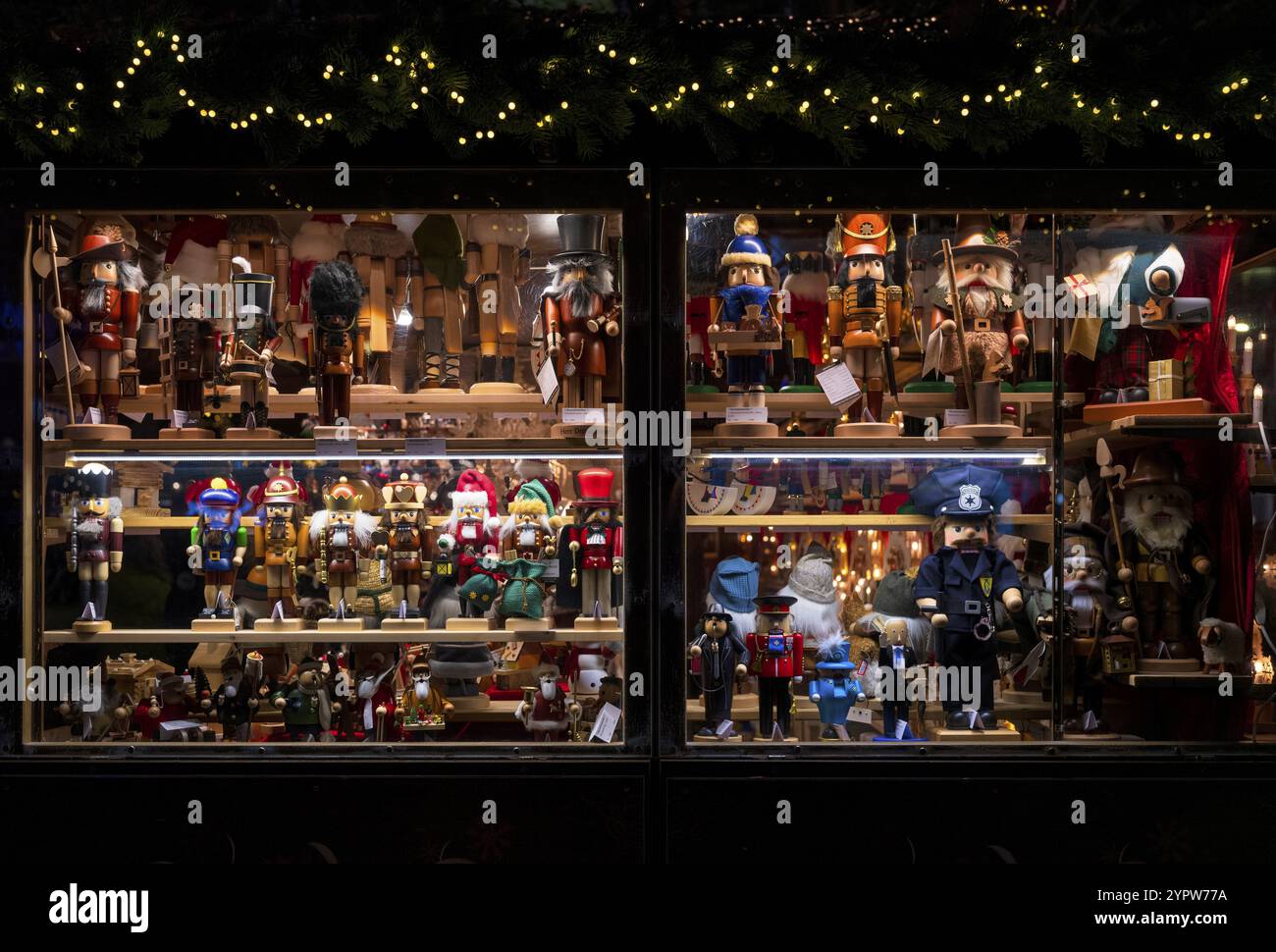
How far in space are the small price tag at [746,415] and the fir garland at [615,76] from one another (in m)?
0.94

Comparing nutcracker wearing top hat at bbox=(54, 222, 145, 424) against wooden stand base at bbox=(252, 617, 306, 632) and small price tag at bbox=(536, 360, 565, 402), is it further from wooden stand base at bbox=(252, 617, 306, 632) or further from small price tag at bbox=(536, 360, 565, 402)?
small price tag at bbox=(536, 360, 565, 402)

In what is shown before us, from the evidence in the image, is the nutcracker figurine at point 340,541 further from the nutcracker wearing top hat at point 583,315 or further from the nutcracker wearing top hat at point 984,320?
the nutcracker wearing top hat at point 984,320

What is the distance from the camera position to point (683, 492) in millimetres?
3346

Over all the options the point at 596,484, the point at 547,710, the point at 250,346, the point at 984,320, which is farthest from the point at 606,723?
the point at 984,320

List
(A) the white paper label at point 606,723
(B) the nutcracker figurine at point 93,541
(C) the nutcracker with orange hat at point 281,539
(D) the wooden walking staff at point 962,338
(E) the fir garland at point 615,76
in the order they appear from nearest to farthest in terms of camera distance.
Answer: (E) the fir garland at point 615,76 → (A) the white paper label at point 606,723 → (B) the nutcracker figurine at point 93,541 → (D) the wooden walking staff at point 962,338 → (C) the nutcracker with orange hat at point 281,539

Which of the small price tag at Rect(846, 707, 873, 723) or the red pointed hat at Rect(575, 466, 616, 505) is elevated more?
the red pointed hat at Rect(575, 466, 616, 505)

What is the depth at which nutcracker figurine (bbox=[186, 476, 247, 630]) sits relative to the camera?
3.72 metres

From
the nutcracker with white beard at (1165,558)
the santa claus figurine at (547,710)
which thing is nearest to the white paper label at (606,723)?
the santa claus figurine at (547,710)

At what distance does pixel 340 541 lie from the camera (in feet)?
12.3

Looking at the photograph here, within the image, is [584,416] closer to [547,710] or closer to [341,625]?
[547,710]

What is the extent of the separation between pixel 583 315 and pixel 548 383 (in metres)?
0.30

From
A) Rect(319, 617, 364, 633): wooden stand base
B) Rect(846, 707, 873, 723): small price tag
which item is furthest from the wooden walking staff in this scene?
Rect(319, 617, 364, 633): wooden stand base

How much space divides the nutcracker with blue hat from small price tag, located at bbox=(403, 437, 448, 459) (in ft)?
3.66

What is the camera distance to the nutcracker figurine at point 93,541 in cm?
357
